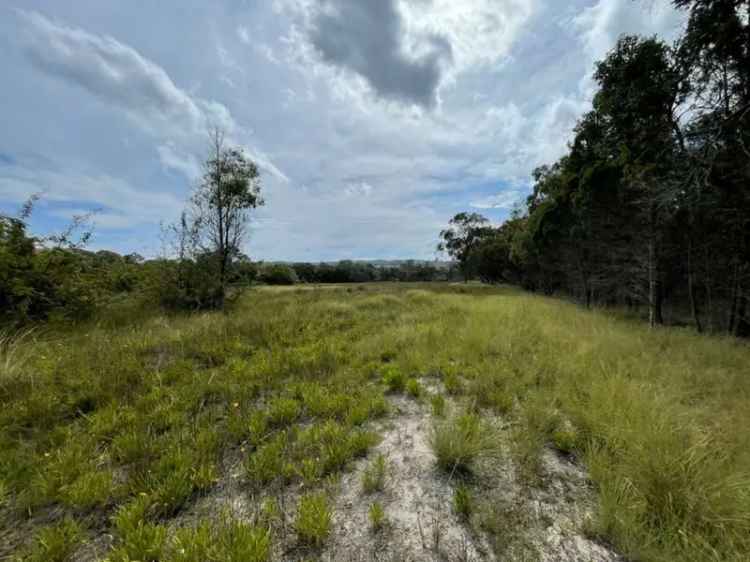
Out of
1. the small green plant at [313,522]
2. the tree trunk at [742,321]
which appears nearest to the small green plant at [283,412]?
the small green plant at [313,522]

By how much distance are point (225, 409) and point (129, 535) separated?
69.2 inches

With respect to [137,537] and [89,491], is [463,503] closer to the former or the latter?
[137,537]

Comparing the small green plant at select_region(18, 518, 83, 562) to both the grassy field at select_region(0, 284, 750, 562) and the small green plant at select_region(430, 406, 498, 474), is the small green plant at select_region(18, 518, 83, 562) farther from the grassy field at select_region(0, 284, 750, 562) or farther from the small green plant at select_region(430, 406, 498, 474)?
the small green plant at select_region(430, 406, 498, 474)

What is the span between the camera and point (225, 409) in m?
3.36

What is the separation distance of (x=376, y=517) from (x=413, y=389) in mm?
2077

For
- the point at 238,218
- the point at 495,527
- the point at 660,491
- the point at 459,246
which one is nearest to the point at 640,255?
the point at 660,491

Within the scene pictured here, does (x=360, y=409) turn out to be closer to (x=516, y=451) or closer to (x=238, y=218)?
(x=516, y=451)

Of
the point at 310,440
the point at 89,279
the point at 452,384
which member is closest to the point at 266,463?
the point at 310,440

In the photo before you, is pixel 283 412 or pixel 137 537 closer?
pixel 137 537

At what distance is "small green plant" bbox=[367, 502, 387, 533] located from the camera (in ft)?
6.07

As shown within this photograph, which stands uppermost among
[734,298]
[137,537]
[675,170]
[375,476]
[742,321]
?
[675,170]

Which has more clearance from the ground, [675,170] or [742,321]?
[675,170]

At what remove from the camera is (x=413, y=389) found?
12.8 feet

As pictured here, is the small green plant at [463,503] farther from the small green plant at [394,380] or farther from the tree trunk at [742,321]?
the tree trunk at [742,321]
